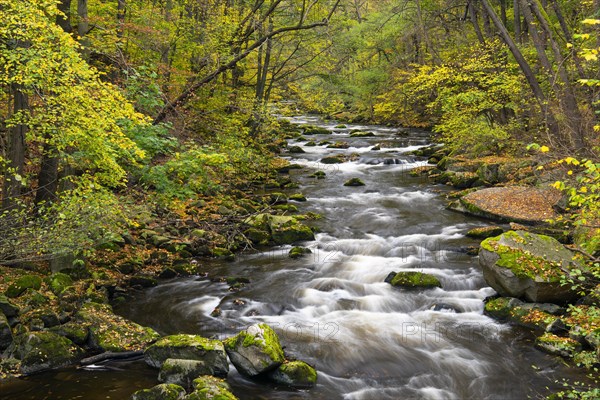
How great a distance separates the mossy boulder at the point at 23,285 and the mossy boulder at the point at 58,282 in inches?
7.9

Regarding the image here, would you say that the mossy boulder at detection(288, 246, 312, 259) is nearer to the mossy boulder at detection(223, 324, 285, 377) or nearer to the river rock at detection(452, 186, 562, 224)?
the mossy boulder at detection(223, 324, 285, 377)

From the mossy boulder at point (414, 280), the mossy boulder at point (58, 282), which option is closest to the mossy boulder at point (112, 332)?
the mossy boulder at point (58, 282)

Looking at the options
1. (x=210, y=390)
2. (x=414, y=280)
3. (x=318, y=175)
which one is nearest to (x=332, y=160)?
(x=318, y=175)

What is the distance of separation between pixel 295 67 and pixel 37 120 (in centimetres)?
1649

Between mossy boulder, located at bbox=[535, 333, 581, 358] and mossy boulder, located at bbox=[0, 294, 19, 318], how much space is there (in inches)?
374

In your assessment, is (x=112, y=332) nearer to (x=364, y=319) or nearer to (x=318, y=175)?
(x=364, y=319)

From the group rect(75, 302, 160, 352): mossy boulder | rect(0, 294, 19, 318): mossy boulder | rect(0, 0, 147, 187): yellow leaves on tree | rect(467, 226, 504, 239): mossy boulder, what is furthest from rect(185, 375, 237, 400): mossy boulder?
rect(467, 226, 504, 239): mossy boulder

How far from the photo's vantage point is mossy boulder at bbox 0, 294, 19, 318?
8.04m

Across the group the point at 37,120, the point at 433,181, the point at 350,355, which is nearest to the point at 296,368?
the point at 350,355

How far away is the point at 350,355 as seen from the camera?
8578 mm

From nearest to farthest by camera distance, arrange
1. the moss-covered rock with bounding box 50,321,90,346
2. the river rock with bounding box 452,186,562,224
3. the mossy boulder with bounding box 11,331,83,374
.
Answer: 1. the mossy boulder with bounding box 11,331,83,374
2. the moss-covered rock with bounding box 50,321,90,346
3. the river rock with bounding box 452,186,562,224

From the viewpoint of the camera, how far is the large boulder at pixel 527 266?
9.12 meters

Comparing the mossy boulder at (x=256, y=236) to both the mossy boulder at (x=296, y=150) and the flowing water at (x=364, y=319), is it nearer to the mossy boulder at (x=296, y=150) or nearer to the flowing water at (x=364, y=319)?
the flowing water at (x=364, y=319)

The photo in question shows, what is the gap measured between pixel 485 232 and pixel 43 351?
1184 centimetres
